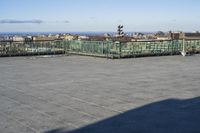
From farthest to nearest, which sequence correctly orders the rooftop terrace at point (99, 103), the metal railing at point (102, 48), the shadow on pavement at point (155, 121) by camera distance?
the metal railing at point (102, 48)
the rooftop terrace at point (99, 103)
the shadow on pavement at point (155, 121)

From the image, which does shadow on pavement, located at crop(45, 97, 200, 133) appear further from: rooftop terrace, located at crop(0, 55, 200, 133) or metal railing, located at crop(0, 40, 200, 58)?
metal railing, located at crop(0, 40, 200, 58)

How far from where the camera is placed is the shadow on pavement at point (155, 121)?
6660mm

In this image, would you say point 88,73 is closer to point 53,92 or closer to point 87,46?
point 53,92

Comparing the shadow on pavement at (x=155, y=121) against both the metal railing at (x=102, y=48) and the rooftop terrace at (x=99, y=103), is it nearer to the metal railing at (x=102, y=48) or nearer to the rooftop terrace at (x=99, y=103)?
the rooftop terrace at (x=99, y=103)

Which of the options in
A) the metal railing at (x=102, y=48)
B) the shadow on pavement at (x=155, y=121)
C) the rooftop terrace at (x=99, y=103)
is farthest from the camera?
the metal railing at (x=102, y=48)

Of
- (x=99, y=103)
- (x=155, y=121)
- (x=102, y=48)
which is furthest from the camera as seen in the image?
(x=102, y=48)

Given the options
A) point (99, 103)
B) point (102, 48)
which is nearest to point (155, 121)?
point (99, 103)

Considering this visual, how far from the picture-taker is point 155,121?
7305 millimetres

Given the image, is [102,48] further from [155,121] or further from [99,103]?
[155,121]

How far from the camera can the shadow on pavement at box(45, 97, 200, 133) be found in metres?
6.66

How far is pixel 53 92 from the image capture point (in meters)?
10.7

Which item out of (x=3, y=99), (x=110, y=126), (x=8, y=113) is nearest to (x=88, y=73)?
(x=3, y=99)

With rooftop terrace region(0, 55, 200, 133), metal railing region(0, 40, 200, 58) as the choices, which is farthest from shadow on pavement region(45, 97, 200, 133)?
metal railing region(0, 40, 200, 58)

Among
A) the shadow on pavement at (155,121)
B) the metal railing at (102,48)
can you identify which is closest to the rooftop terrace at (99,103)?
the shadow on pavement at (155,121)
